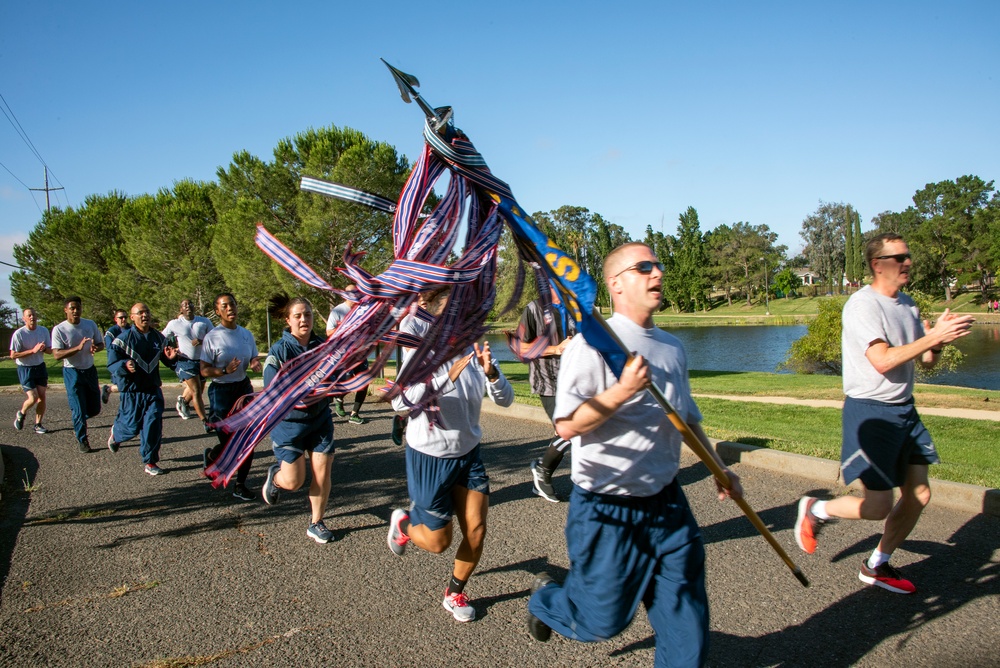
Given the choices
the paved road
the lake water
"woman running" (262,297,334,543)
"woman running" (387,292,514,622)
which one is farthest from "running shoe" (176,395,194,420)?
"woman running" (387,292,514,622)

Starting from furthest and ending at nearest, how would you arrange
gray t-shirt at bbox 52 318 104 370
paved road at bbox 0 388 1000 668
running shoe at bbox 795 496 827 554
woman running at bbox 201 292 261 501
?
gray t-shirt at bbox 52 318 104 370
woman running at bbox 201 292 261 501
running shoe at bbox 795 496 827 554
paved road at bbox 0 388 1000 668

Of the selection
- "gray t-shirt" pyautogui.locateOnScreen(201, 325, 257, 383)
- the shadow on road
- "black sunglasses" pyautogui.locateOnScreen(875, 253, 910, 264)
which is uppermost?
"black sunglasses" pyautogui.locateOnScreen(875, 253, 910, 264)

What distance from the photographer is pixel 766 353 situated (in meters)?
31.5

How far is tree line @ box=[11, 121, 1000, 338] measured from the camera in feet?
55.3

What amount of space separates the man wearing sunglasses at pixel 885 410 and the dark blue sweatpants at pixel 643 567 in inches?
66.4

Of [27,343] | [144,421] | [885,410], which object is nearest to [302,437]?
[144,421]

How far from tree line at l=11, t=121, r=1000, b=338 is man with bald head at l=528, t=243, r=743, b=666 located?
0.91 ft

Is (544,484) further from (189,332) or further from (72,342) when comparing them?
(72,342)

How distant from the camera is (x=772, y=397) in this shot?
42.7 feet

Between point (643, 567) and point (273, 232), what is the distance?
59.3 ft

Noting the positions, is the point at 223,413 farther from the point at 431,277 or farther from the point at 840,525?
the point at 840,525

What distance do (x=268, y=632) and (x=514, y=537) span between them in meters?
1.96

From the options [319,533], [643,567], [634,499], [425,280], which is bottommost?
[319,533]

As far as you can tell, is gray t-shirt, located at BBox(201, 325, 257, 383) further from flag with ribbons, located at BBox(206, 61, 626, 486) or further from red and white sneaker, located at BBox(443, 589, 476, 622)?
flag with ribbons, located at BBox(206, 61, 626, 486)
